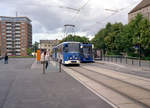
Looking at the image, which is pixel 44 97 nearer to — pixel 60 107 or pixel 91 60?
pixel 60 107

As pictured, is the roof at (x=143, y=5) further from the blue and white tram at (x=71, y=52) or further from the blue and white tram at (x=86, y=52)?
the blue and white tram at (x=71, y=52)

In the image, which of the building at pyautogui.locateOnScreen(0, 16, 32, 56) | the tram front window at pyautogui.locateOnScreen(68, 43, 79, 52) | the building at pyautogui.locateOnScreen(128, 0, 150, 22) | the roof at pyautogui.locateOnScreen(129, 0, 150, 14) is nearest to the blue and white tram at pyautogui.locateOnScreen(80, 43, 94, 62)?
the tram front window at pyautogui.locateOnScreen(68, 43, 79, 52)

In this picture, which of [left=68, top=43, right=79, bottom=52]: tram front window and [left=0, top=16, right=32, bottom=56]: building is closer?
[left=68, top=43, right=79, bottom=52]: tram front window

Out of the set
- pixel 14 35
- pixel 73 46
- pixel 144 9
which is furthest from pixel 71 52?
pixel 14 35

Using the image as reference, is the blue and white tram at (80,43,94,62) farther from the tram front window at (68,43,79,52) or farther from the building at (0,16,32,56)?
the building at (0,16,32,56)

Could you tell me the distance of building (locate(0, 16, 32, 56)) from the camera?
126875 millimetres

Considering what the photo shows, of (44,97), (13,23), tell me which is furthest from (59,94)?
(13,23)

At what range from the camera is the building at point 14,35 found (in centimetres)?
12688

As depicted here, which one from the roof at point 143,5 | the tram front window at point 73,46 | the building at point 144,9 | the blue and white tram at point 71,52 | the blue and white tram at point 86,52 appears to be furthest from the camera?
the roof at point 143,5

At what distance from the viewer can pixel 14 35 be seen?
127938mm

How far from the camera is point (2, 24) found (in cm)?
12669

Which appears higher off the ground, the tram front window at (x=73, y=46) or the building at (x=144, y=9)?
the building at (x=144, y=9)

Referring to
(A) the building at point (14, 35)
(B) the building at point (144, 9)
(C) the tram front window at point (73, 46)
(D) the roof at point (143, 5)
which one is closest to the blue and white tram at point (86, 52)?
(C) the tram front window at point (73, 46)

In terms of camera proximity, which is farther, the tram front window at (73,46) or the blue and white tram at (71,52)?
the tram front window at (73,46)
